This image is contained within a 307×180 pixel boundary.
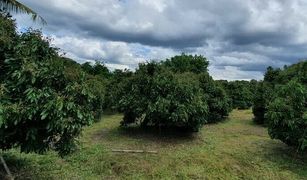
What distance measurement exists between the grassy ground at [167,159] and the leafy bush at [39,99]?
161cm

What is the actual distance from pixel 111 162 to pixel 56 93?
3.75 meters

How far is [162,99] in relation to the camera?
11.9 m

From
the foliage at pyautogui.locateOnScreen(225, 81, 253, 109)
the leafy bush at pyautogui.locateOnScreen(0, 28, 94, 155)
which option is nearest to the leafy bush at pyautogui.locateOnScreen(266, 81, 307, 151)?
the leafy bush at pyautogui.locateOnScreen(0, 28, 94, 155)

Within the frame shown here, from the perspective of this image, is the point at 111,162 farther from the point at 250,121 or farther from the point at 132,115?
the point at 250,121

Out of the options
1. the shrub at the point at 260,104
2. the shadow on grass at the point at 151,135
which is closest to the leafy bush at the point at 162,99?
the shadow on grass at the point at 151,135

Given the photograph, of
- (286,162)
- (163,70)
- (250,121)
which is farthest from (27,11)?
(250,121)

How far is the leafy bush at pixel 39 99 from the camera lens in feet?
20.0

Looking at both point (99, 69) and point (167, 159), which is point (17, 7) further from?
point (99, 69)

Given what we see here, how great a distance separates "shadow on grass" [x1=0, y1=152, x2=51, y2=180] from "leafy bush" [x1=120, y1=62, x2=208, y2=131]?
4.14 meters

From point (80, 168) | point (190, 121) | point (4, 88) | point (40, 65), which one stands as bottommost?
point (80, 168)

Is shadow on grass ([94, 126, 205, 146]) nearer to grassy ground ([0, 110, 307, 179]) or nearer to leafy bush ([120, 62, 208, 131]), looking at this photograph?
grassy ground ([0, 110, 307, 179])

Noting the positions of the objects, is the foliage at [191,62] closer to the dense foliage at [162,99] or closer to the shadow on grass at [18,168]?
the dense foliage at [162,99]

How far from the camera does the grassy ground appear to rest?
29.7 ft

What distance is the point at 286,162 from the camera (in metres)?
10.8
